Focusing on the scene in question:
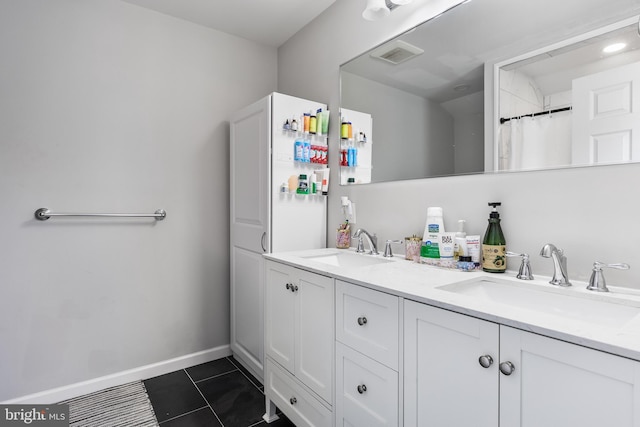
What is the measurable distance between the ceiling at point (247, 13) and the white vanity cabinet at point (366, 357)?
1.81m

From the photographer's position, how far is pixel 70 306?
1.85 metres

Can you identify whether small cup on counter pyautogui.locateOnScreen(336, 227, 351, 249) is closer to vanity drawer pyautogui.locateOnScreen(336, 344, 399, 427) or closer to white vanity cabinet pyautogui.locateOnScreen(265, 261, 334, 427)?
white vanity cabinet pyautogui.locateOnScreen(265, 261, 334, 427)

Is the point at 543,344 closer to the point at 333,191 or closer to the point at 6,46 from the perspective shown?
the point at 333,191

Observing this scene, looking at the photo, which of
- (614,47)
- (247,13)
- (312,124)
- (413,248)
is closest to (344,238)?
(413,248)

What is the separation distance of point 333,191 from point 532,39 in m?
1.21

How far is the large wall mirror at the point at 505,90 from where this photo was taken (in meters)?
0.99

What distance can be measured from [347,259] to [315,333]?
53 cm

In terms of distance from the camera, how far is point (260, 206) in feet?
6.34

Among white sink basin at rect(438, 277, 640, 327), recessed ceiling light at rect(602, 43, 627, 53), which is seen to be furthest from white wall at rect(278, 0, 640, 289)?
recessed ceiling light at rect(602, 43, 627, 53)

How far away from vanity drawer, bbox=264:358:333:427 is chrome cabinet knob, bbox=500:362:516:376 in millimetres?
750

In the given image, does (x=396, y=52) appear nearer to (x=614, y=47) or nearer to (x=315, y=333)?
(x=614, y=47)

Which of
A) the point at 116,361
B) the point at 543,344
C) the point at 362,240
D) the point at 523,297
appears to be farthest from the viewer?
the point at 116,361

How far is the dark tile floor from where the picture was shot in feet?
5.42

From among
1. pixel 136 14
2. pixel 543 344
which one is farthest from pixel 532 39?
pixel 136 14
